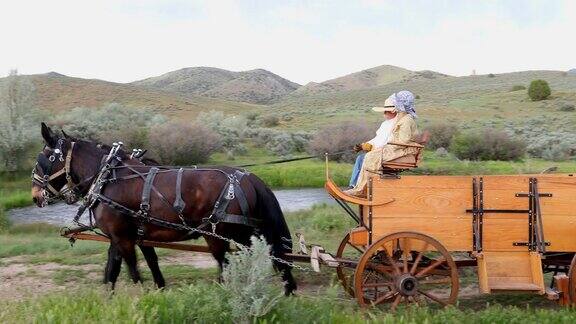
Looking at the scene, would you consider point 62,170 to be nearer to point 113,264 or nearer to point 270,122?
point 113,264

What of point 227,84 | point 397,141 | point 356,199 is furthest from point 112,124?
point 227,84

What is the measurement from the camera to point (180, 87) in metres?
121

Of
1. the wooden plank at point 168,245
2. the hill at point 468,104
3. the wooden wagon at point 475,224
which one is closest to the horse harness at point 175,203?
the wooden plank at point 168,245

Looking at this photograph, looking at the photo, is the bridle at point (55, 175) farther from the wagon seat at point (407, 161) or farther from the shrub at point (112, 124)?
the shrub at point (112, 124)

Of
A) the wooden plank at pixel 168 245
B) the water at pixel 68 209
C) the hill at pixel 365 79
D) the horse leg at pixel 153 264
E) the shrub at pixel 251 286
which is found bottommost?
the water at pixel 68 209

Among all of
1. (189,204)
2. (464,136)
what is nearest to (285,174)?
(464,136)

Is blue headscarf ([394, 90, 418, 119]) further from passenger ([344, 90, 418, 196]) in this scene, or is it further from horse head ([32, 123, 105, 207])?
horse head ([32, 123, 105, 207])

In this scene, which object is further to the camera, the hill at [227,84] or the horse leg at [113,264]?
the hill at [227,84]

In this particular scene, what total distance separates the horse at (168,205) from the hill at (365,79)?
105 metres

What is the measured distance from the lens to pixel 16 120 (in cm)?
2692

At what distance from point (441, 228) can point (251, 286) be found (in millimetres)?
2462

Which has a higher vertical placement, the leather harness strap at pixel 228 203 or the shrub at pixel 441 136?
the shrub at pixel 441 136

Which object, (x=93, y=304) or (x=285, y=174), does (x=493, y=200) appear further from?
(x=285, y=174)

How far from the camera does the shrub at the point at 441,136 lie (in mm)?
31328
